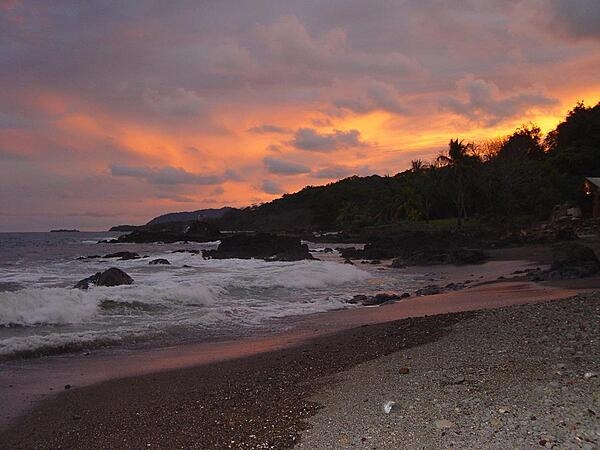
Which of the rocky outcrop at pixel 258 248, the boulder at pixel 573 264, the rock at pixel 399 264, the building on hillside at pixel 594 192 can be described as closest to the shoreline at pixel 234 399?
the boulder at pixel 573 264

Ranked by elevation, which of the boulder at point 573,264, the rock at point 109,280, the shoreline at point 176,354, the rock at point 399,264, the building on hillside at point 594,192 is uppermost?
the building on hillside at point 594,192

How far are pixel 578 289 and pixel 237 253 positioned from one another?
2660 centimetres

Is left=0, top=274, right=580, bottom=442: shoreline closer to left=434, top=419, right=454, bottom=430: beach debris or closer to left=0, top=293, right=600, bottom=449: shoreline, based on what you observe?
left=0, top=293, right=600, bottom=449: shoreline

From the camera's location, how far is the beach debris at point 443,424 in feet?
14.9

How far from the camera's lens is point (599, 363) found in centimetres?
561

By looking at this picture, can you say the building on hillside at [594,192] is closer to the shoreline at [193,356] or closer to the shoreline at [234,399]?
the shoreline at [193,356]

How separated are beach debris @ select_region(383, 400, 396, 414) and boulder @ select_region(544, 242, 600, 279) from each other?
13.6 metres

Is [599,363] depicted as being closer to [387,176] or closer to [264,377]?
[264,377]

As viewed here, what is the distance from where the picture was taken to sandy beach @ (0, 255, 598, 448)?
5129 mm

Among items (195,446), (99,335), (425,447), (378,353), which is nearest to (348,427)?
(425,447)

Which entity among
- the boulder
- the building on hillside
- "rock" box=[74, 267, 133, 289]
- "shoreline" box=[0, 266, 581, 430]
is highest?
the building on hillside

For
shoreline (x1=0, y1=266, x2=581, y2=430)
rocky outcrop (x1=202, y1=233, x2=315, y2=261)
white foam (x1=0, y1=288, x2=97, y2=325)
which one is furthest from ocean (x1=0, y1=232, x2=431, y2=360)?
rocky outcrop (x1=202, y1=233, x2=315, y2=261)

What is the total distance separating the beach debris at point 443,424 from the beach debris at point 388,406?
1.79ft

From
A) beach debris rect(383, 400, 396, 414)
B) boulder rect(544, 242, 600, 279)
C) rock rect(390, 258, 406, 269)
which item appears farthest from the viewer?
rock rect(390, 258, 406, 269)
